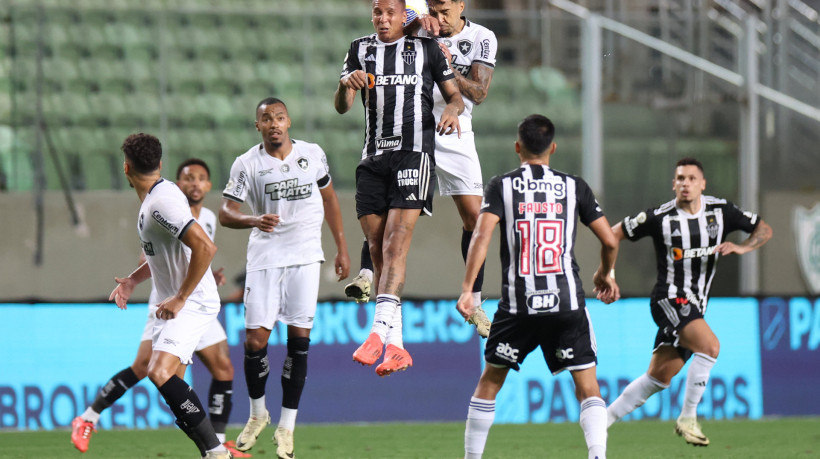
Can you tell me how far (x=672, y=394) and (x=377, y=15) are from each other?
6.39 m

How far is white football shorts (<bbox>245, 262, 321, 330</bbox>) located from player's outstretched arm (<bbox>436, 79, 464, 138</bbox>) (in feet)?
5.66

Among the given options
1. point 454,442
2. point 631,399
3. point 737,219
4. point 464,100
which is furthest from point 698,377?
point 464,100

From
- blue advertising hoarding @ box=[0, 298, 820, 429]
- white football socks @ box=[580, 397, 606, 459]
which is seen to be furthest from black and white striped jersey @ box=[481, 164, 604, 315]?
blue advertising hoarding @ box=[0, 298, 820, 429]

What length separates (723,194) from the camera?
1481cm

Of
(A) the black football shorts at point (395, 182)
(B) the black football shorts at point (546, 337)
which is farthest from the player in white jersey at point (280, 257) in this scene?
(B) the black football shorts at point (546, 337)

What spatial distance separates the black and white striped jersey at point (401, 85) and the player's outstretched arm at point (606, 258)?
4.14 ft

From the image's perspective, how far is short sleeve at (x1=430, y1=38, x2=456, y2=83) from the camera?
681cm

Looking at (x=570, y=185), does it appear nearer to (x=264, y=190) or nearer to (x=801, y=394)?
(x=264, y=190)

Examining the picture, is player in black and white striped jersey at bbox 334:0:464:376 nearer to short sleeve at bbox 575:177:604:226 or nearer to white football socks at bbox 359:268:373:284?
white football socks at bbox 359:268:373:284

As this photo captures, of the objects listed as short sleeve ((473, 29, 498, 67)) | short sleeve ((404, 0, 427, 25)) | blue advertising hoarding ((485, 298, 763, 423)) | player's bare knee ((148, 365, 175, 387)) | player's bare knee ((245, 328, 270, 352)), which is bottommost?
blue advertising hoarding ((485, 298, 763, 423))

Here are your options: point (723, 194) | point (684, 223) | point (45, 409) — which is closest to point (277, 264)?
point (684, 223)

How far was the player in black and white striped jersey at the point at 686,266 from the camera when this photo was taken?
28.6 feet

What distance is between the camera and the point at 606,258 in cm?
632

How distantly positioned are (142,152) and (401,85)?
61.9 inches
